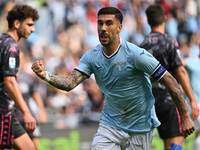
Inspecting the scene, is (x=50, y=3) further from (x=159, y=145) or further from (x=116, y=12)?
(x=116, y=12)

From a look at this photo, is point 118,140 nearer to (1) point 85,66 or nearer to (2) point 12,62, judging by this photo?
(1) point 85,66

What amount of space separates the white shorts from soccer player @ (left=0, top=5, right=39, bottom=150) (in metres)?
1.12

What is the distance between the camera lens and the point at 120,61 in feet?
16.6

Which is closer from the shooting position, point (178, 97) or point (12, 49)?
point (178, 97)

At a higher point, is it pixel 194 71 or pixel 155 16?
pixel 155 16

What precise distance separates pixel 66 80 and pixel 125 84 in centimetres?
65

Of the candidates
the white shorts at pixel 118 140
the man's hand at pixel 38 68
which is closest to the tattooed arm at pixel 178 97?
the white shorts at pixel 118 140

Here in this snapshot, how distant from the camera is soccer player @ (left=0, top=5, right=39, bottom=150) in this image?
6020mm

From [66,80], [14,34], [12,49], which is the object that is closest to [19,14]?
[14,34]

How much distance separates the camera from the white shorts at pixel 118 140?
17.1 feet

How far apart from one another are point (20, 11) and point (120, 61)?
2.22 metres

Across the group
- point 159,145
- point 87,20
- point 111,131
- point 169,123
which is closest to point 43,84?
point 87,20

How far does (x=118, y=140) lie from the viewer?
5270 mm

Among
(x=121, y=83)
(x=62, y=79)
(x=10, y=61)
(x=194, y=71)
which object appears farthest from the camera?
(x=194, y=71)
